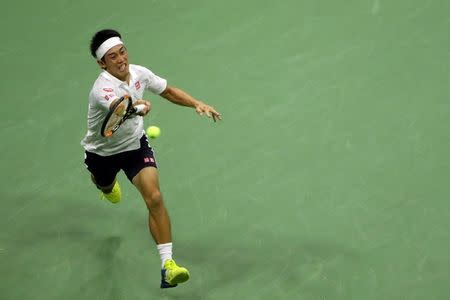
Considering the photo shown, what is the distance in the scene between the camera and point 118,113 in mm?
5258

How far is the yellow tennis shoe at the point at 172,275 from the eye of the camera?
5.32 meters

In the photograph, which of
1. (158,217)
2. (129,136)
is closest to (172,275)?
(158,217)

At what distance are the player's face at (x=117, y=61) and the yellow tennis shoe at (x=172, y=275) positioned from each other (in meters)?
1.30

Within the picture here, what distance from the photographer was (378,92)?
7.29 meters

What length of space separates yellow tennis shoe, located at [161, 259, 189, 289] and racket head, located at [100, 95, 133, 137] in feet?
3.15

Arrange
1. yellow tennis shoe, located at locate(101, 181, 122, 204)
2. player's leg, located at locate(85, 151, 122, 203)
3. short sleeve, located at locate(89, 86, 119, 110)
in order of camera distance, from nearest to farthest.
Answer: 1. short sleeve, located at locate(89, 86, 119, 110)
2. player's leg, located at locate(85, 151, 122, 203)
3. yellow tennis shoe, located at locate(101, 181, 122, 204)

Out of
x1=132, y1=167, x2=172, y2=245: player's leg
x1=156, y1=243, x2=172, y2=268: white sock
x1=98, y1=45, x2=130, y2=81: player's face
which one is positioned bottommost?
x1=156, y1=243, x2=172, y2=268: white sock

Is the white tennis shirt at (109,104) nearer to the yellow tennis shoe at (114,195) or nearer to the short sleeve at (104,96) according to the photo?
the short sleeve at (104,96)

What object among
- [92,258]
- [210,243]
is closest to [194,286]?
[210,243]

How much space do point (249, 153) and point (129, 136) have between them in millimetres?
1471

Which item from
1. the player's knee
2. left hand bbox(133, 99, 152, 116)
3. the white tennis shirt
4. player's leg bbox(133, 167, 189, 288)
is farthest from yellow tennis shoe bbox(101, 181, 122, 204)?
left hand bbox(133, 99, 152, 116)

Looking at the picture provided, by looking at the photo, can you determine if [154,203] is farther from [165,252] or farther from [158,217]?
[165,252]

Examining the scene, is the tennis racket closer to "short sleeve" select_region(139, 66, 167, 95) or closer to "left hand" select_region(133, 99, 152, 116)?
"left hand" select_region(133, 99, 152, 116)

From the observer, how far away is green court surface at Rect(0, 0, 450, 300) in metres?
5.87
